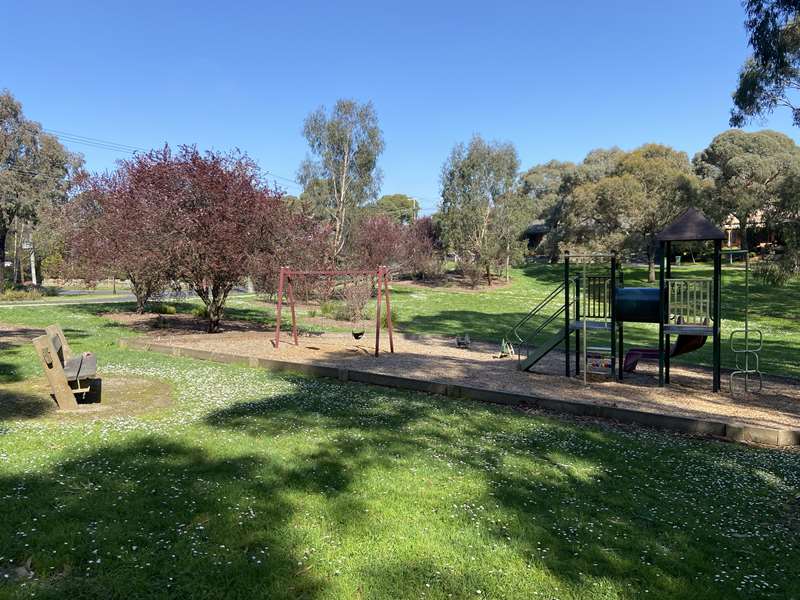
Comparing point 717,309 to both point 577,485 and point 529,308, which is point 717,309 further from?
point 529,308

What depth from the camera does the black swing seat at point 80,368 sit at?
7.25 m

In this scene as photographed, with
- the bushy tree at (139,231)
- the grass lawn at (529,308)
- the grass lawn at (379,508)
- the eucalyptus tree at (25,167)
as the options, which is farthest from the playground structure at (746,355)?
the eucalyptus tree at (25,167)

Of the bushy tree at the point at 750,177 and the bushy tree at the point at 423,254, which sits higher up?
the bushy tree at the point at 750,177

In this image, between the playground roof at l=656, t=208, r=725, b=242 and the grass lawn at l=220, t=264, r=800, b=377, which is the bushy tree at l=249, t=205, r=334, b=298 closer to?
the grass lawn at l=220, t=264, r=800, b=377

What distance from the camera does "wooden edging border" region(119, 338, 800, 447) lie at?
7074mm

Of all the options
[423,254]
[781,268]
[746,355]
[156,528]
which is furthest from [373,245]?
[156,528]

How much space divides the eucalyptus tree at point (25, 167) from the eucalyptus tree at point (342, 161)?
14607 millimetres

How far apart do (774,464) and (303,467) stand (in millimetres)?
5199

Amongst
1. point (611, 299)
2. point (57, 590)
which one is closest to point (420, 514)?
point (57, 590)

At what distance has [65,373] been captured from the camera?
7.30 meters

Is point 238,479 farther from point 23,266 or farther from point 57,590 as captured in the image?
point 23,266

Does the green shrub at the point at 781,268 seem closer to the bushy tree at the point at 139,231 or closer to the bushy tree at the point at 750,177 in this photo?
the bushy tree at the point at 750,177

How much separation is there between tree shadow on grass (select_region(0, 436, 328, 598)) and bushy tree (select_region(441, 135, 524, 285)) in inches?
1489

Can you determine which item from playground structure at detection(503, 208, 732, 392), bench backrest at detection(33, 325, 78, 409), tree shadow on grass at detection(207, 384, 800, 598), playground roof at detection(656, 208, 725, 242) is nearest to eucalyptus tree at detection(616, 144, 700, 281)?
→ playground structure at detection(503, 208, 732, 392)
